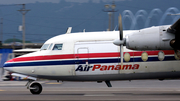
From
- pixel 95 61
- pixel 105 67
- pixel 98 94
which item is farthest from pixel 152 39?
pixel 98 94

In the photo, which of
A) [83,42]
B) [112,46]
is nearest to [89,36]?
[83,42]

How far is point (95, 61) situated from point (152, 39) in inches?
121

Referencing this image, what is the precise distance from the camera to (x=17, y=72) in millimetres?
14188

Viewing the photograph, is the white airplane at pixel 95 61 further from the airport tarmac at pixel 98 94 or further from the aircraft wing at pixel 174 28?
the aircraft wing at pixel 174 28

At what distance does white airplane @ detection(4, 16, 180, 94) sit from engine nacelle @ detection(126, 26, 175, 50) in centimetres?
42

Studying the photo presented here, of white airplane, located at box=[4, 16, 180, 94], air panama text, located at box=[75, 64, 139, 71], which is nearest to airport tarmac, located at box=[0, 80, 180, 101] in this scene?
white airplane, located at box=[4, 16, 180, 94]

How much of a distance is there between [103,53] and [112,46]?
57cm

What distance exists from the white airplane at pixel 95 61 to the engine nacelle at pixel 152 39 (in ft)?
1.37

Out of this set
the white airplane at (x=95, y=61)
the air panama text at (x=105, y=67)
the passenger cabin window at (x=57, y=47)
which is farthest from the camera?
the passenger cabin window at (x=57, y=47)

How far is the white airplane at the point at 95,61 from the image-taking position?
44.2 ft

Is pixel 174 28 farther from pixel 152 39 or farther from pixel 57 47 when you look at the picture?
pixel 57 47

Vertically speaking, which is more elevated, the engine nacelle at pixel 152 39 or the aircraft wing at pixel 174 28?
the aircraft wing at pixel 174 28

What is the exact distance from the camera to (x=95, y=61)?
1378 centimetres

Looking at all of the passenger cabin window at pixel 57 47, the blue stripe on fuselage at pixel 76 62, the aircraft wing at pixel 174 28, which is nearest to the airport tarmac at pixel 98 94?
the blue stripe on fuselage at pixel 76 62
